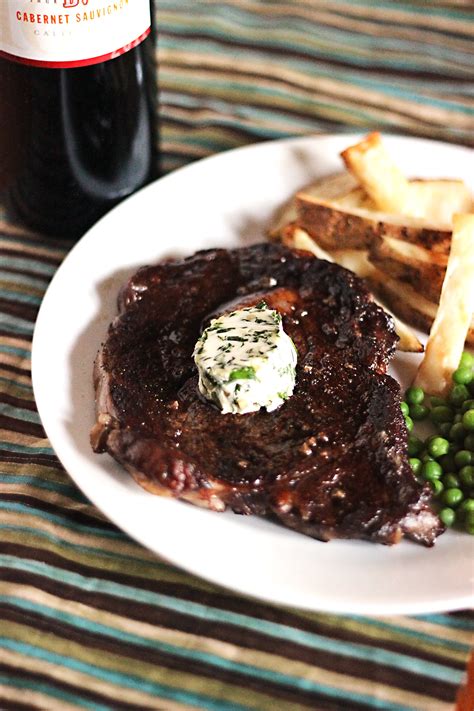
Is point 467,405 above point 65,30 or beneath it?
beneath

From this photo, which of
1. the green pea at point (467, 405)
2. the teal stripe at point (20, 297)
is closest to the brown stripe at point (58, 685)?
the green pea at point (467, 405)

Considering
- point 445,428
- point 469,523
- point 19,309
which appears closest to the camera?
point 469,523

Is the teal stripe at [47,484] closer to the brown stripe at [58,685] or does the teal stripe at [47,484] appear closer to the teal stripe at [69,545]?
the teal stripe at [69,545]

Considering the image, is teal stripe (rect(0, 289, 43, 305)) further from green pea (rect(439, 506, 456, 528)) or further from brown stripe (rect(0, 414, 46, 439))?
green pea (rect(439, 506, 456, 528))

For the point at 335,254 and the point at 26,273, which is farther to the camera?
the point at 26,273

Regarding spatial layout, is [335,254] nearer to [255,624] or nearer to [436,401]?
[436,401]

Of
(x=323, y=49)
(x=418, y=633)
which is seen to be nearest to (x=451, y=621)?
(x=418, y=633)

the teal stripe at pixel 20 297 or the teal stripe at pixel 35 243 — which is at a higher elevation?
the teal stripe at pixel 35 243

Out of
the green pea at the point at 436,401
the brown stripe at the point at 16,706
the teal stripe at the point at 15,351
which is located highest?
the green pea at the point at 436,401
